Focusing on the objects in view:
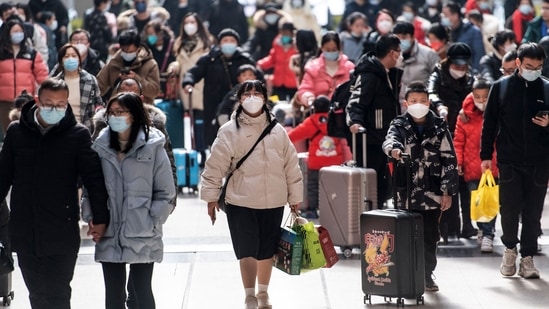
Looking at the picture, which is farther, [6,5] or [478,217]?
[6,5]

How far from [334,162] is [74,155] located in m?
5.83

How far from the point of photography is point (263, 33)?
21500 mm

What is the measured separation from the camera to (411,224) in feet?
31.5

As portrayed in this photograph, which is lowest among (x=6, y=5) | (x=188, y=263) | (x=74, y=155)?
(x=188, y=263)

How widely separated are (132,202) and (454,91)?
17.9ft

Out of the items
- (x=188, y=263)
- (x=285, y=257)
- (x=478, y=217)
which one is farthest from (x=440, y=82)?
(x=285, y=257)

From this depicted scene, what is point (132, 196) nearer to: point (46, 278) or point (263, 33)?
point (46, 278)

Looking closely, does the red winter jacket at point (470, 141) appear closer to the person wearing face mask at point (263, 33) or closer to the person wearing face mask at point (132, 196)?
the person wearing face mask at point (132, 196)

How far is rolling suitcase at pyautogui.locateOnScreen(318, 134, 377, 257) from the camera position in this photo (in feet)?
39.0

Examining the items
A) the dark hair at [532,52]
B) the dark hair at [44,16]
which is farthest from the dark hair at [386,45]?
the dark hair at [44,16]

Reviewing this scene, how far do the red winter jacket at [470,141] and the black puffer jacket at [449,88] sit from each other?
70 cm

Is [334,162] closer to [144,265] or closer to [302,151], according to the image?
[302,151]

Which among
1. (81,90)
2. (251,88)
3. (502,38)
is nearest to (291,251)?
(251,88)

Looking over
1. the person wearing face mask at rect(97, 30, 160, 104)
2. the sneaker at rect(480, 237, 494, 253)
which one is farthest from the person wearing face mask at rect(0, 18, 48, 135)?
the sneaker at rect(480, 237, 494, 253)
